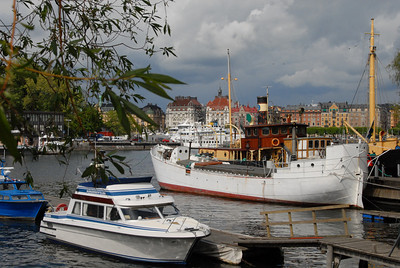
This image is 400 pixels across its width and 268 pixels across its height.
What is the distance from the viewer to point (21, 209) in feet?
77.3

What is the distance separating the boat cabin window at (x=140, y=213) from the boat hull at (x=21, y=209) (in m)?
9.16

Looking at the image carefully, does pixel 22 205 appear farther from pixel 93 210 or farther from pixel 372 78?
pixel 372 78

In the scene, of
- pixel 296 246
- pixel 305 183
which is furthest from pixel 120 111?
pixel 305 183

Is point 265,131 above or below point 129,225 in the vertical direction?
above

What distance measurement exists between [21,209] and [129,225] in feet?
33.7

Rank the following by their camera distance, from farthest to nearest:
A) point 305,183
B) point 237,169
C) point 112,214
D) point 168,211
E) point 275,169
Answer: point 237,169
point 275,169
point 305,183
point 168,211
point 112,214

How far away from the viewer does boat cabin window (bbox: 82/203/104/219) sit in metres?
17.0

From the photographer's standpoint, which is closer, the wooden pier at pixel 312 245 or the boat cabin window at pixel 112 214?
the wooden pier at pixel 312 245

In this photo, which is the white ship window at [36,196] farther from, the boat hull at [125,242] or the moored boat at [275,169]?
the moored boat at [275,169]

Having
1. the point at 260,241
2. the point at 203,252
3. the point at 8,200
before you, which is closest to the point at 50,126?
the point at 260,241

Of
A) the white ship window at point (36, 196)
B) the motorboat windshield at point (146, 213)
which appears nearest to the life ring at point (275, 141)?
the white ship window at point (36, 196)

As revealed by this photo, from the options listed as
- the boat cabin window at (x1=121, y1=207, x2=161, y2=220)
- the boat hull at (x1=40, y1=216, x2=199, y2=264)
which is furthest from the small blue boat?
the boat cabin window at (x1=121, y1=207, x2=161, y2=220)

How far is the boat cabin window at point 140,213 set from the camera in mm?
16453

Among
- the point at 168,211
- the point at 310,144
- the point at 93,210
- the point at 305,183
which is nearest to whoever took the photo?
the point at 168,211
